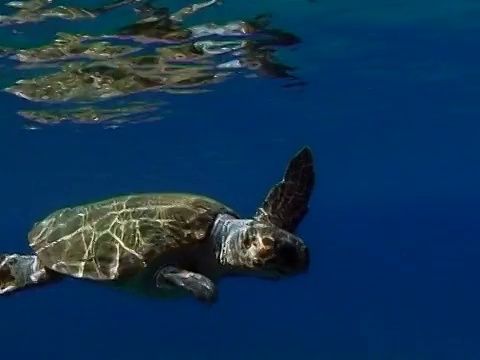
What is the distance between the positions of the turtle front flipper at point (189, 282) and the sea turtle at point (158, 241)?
0.8 inches

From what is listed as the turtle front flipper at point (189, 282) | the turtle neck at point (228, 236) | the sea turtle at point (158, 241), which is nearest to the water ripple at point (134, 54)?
the sea turtle at point (158, 241)

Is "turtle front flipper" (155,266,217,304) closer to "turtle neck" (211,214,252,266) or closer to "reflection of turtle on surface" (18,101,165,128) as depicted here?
"turtle neck" (211,214,252,266)

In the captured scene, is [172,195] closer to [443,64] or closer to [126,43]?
[126,43]

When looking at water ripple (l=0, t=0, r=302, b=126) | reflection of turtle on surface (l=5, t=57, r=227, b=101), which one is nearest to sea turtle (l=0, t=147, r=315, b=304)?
water ripple (l=0, t=0, r=302, b=126)

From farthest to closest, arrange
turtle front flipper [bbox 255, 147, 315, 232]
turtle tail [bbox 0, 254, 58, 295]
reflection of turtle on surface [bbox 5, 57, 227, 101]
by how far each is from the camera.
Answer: reflection of turtle on surface [bbox 5, 57, 227, 101] < turtle tail [bbox 0, 254, 58, 295] < turtle front flipper [bbox 255, 147, 315, 232]

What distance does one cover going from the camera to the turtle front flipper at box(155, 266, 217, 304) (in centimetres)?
680

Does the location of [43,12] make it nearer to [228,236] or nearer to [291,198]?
[291,198]

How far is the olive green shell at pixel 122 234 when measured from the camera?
807 cm

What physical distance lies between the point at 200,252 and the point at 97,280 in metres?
1.17

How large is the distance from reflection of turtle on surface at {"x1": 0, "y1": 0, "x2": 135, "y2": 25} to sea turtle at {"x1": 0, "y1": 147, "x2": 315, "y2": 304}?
5926mm

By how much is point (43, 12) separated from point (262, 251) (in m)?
8.59

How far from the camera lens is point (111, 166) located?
3647 centimetres

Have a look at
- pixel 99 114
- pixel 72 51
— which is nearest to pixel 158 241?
pixel 72 51

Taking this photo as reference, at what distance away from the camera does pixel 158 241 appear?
8.07 m
